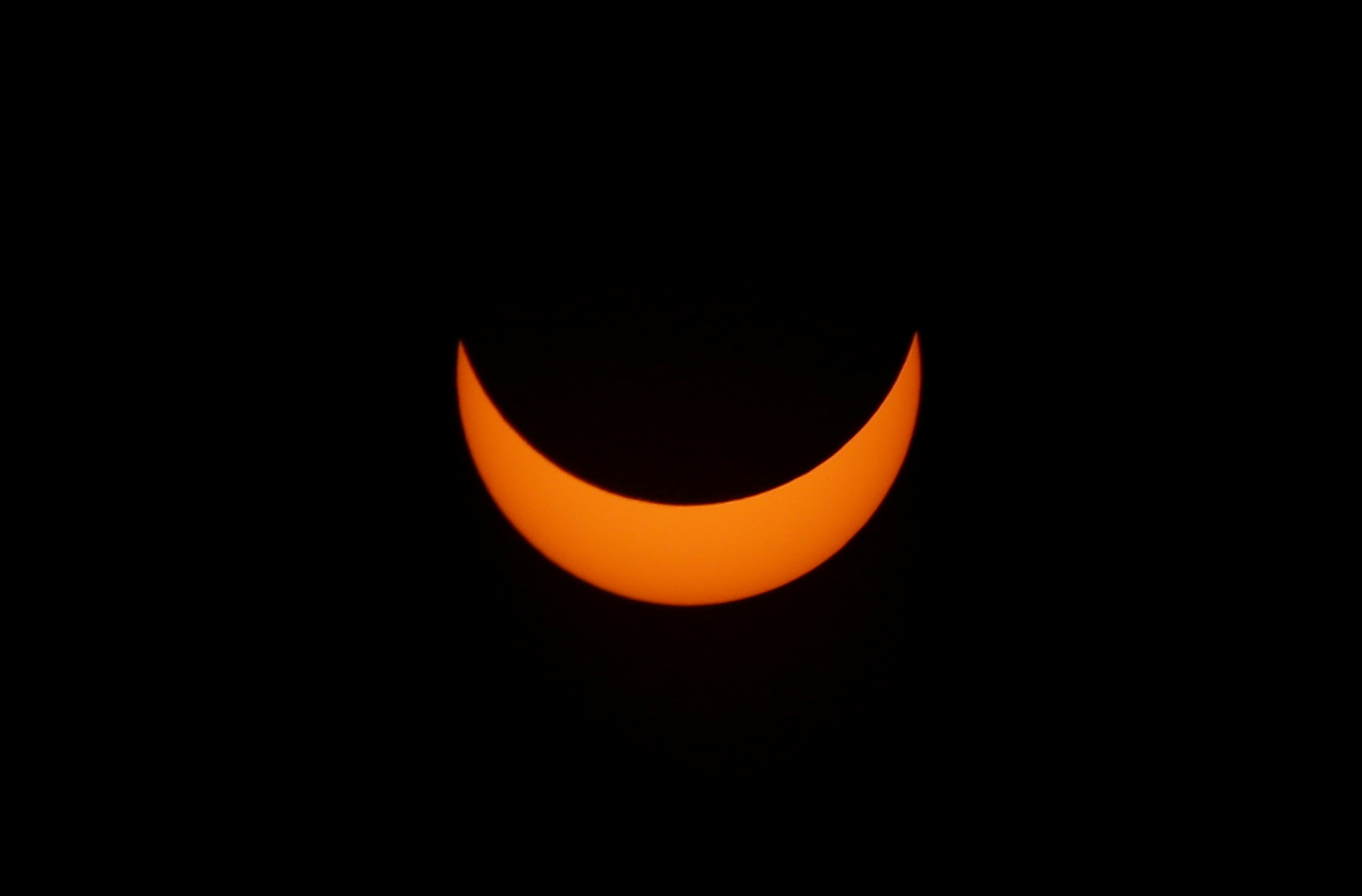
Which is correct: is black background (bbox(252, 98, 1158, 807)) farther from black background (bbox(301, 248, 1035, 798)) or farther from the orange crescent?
the orange crescent

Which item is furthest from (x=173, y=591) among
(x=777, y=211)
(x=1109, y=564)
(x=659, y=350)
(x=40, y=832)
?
(x=1109, y=564)

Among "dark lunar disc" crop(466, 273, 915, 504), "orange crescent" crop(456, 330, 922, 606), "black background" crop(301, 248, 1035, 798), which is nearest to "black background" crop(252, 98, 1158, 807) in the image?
"black background" crop(301, 248, 1035, 798)

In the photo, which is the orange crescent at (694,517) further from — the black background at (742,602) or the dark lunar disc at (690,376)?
the black background at (742,602)

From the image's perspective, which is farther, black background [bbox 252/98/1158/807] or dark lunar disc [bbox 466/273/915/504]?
black background [bbox 252/98/1158/807]

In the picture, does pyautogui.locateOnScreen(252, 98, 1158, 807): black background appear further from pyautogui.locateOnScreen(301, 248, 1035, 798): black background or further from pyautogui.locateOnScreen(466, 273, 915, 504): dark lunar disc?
pyautogui.locateOnScreen(466, 273, 915, 504): dark lunar disc

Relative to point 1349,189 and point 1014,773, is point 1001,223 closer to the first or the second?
point 1349,189

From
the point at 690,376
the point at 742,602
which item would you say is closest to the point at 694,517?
the point at 690,376

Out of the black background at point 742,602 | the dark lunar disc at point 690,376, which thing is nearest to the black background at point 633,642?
the black background at point 742,602

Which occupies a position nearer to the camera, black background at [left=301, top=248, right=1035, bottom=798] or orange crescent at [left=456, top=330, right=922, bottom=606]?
orange crescent at [left=456, top=330, right=922, bottom=606]

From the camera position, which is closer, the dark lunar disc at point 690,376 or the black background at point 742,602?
the dark lunar disc at point 690,376
